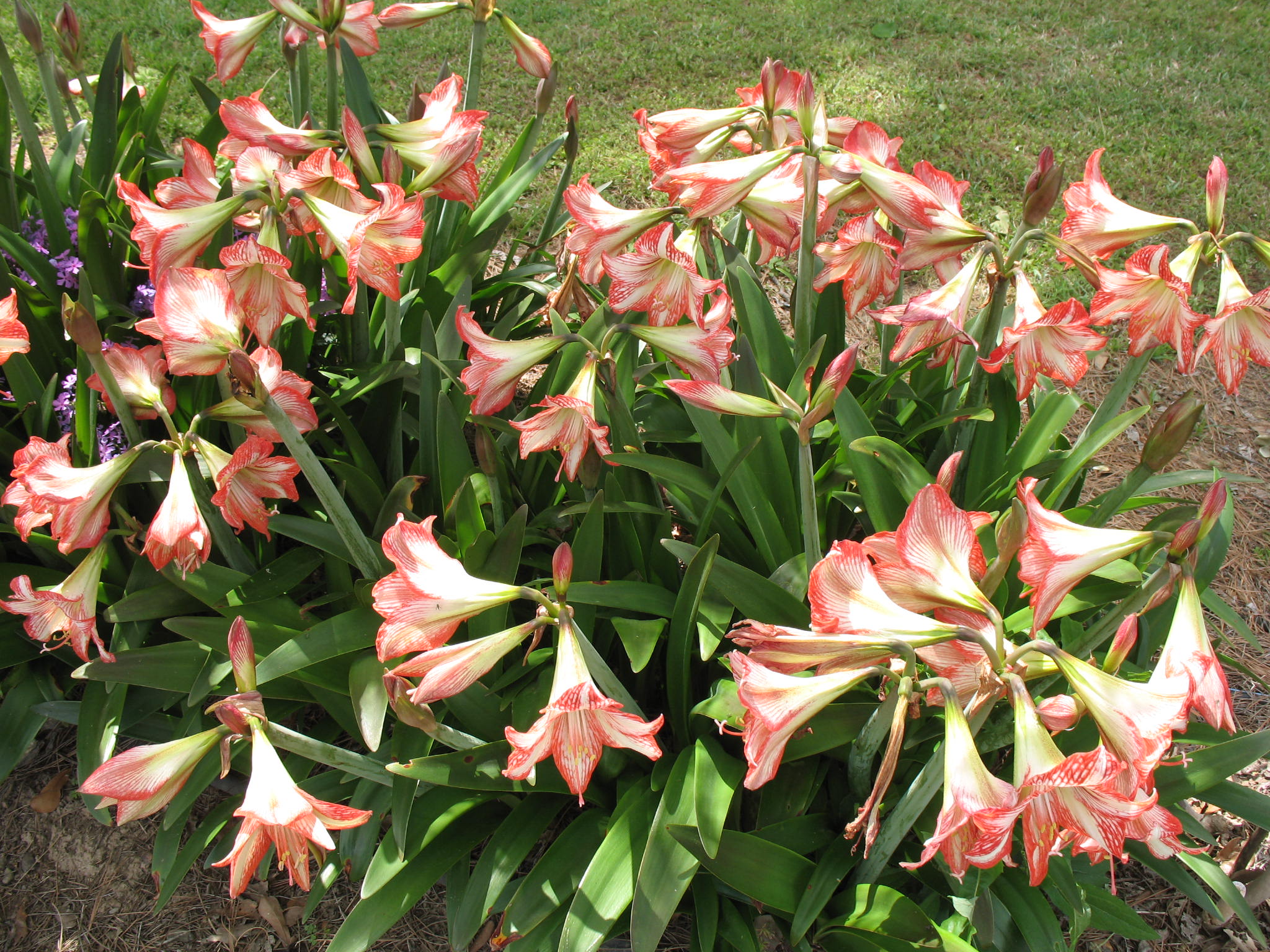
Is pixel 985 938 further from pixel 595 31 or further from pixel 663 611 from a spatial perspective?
pixel 595 31

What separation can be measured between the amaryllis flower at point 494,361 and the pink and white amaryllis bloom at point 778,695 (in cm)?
77

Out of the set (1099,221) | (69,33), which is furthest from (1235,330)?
(69,33)

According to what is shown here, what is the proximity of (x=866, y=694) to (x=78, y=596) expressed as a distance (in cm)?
151

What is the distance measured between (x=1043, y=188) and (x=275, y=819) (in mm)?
1683

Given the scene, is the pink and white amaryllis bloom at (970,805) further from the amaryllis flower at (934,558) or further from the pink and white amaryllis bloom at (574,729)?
the pink and white amaryllis bloom at (574,729)

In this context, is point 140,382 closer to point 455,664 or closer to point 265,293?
point 265,293

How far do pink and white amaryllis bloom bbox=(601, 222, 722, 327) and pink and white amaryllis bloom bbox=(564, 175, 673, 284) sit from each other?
0.06ft

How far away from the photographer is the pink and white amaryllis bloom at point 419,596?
1284mm

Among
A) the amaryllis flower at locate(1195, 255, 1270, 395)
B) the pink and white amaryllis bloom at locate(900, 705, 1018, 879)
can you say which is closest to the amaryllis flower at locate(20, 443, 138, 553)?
the pink and white amaryllis bloom at locate(900, 705, 1018, 879)

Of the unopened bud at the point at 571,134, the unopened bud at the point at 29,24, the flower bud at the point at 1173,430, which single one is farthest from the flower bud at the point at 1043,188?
the unopened bud at the point at 29,24

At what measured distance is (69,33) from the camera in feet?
8.21

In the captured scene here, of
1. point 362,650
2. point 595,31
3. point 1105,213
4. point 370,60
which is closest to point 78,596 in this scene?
point 362,650

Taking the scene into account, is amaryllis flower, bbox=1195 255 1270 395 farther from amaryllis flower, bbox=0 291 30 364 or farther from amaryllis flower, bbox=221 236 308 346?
amaryllis flower, bbox=0 291 30 364

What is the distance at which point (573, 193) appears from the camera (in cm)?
168
